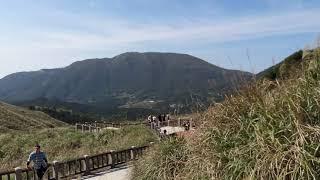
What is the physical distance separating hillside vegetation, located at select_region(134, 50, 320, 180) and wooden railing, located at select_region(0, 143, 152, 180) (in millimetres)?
9217

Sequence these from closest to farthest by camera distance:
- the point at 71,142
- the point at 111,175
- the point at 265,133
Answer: the point at 265,133 < the point at 111,175 < the point at 71,142

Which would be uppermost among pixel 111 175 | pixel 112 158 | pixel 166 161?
pixel 166 161

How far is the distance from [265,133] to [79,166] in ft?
56.8

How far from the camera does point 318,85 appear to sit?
23.4 ft

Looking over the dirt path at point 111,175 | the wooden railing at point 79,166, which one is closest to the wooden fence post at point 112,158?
the wooden railing at point 79,166

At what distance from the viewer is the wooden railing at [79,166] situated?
19078mm

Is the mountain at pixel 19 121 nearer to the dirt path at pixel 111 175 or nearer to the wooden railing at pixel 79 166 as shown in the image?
the wooden railing at pixel 79 166

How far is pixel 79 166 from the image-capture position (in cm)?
2339

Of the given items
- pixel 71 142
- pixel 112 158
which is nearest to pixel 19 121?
pixel 71 142

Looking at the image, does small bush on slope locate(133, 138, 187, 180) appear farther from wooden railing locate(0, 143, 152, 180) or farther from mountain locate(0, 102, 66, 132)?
mountain locate(0, 102, 66, 132)

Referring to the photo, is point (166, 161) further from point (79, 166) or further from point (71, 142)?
→ point (71, 142)

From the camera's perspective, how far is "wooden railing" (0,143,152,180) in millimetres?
19078

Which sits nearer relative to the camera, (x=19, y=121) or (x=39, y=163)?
(x=39, y=163)

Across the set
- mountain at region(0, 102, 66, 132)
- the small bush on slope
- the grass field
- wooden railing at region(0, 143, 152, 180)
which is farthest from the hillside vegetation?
mountain at region(0, 102, 66, 132)
